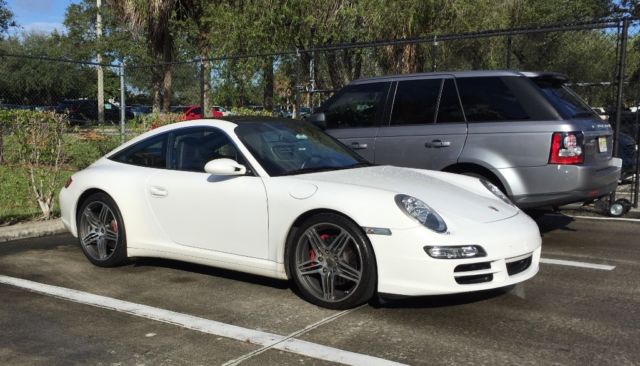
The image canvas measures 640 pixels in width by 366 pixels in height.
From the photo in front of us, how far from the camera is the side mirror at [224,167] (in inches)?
190

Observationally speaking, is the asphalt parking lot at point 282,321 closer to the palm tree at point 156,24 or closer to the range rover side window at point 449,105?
the range rover side window at point 449,105

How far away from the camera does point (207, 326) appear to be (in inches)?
166

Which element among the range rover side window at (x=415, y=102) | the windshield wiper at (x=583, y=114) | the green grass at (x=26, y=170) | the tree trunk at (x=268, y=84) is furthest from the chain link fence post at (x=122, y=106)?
the windshield wiper at (x=583, y=114)

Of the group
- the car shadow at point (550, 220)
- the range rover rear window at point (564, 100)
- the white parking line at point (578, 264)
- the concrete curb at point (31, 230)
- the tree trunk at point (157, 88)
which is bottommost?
the white parking line at point (578, 264)

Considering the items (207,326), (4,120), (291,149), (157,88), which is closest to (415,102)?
(291,149)

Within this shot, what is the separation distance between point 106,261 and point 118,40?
19932 mm

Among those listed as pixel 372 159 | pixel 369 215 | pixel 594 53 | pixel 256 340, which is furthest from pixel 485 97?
pixel 594 53

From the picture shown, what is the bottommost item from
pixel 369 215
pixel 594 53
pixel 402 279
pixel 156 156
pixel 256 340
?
pixel 256 340

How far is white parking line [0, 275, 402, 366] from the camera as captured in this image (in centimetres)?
366

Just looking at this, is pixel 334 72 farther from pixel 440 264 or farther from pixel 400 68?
pixel 440 264

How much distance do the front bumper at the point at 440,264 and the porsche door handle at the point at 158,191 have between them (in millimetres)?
2025

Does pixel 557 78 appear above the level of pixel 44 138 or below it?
above

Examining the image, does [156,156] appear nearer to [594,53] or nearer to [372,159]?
[372,159]

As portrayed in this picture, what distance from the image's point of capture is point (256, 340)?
12.9 ft
